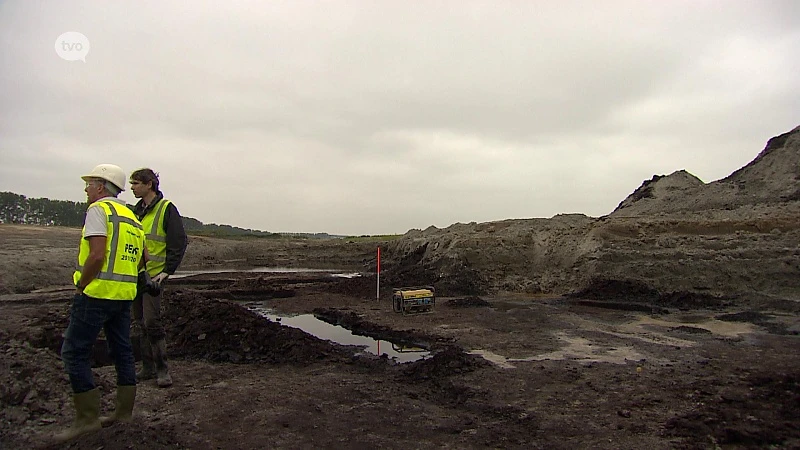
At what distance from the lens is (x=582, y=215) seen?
2791 centimetres

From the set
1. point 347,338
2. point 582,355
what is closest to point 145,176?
point 347,338

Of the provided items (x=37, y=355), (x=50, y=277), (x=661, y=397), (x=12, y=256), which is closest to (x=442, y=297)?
(x=661, y=397)

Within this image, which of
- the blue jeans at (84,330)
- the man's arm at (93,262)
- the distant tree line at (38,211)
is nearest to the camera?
the man's arm at (93,262)

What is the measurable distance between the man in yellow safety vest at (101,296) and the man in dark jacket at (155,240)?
3.47 feet

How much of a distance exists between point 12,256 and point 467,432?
937 inches

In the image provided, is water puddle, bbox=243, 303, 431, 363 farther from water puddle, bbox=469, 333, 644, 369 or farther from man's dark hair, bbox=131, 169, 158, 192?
man's dark hair, bbox=131, 169, 158, 192

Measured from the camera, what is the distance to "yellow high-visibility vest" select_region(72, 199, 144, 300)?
14.1 feet

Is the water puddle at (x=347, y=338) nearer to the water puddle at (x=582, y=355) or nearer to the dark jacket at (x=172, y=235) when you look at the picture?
the water puddle at (x=582, y=355)

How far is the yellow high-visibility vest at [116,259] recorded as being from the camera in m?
4.31

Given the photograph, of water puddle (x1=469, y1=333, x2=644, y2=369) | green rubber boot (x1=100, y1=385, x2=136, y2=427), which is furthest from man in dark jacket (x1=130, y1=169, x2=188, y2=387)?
water puddle (x1=469, y1=333, x2=644, y2=369)

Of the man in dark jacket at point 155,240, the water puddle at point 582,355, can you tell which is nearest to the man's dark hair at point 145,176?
the man in dark jacket at point 155,240

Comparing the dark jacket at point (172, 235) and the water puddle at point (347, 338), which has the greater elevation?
the dark jacket at point (172, 235)

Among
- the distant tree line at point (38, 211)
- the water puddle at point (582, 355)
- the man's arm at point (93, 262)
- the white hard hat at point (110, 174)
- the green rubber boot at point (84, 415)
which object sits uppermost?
the distant tree line at point (38, 211)

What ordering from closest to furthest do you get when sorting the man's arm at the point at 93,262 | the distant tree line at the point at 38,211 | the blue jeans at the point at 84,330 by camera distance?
the man's arm at the point at 93,262
the blue jeans at the point at 84,330
the distant tree line at the point at 38,211
